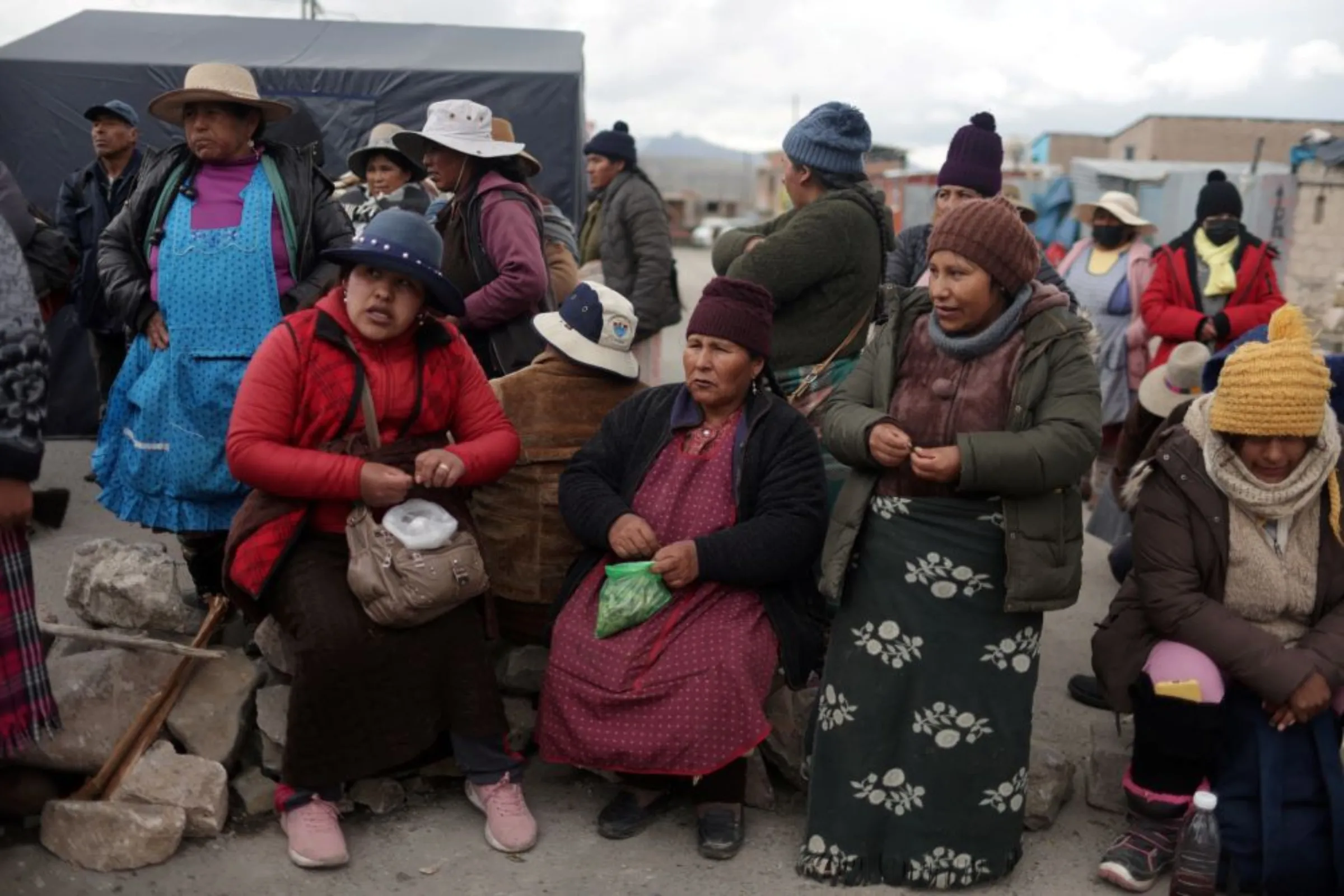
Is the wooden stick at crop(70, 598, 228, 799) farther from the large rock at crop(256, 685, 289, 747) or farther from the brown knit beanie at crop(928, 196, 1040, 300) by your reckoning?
the brown knit beanie at crop(928, 196, 1040, 300)

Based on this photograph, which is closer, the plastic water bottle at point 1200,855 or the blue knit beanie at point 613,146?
the plastic water bottle at point 1200,855

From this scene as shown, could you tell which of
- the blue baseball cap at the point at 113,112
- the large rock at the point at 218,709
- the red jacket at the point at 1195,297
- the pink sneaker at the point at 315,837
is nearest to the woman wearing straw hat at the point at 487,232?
the large rock at the point at 218,709

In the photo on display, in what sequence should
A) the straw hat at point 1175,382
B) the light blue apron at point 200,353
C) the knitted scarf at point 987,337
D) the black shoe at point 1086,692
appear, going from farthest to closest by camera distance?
the straw hat at point 1175,382
the black shoe at point 1086,692
the light blue apron at point 200,353
the knitted scarf at point 987,337

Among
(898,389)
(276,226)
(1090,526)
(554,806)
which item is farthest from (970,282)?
(1090,526)

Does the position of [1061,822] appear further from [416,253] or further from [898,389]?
[416,253]

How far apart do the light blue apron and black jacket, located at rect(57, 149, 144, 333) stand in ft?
5.35

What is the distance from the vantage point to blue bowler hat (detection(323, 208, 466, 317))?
3.51 meters

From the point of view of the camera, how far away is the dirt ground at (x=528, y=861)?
3.36m

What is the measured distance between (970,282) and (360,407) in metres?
1.77

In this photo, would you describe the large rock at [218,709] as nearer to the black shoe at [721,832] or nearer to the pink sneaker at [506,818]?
the pink sneaker at [506,818]

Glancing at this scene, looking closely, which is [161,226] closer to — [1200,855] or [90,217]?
[90,217]

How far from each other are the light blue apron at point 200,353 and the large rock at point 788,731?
6.43ft

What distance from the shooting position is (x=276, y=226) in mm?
4211

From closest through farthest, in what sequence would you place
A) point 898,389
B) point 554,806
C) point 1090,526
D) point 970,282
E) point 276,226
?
point 970,282
point 898,389
point 554,806
point 276,226
point 1090,526
